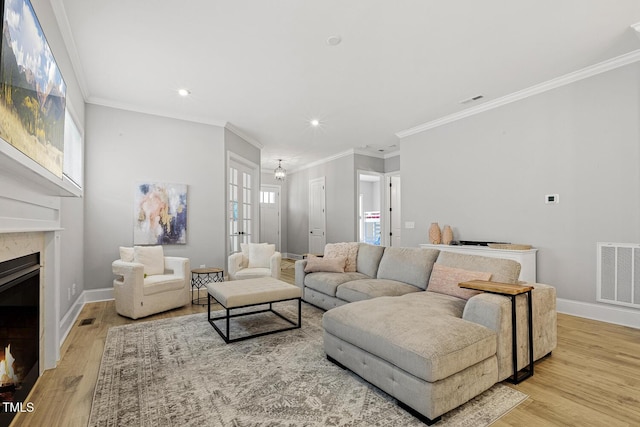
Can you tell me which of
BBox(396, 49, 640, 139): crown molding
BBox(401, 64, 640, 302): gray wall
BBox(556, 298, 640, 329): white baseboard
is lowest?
BBox(556, 298, 640, 329): white baseboard

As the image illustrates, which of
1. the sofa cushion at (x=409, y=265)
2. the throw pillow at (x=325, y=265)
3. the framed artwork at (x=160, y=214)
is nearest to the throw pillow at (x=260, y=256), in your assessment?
the throw pillow at (x=325, y=265)

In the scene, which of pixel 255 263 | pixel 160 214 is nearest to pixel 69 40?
pixel 160 214

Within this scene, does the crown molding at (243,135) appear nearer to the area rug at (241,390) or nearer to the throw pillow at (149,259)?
the throw pillow at (149,259)

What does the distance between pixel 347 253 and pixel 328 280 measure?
2.01ft

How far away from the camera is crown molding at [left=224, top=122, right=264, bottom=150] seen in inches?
209

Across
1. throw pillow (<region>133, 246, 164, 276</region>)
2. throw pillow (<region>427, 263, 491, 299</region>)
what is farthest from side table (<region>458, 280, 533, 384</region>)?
throw pillow (<region>133, 246, 164, 276</region>)

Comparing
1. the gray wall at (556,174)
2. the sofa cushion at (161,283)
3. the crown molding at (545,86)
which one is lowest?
the sofa cushion at (161,283)

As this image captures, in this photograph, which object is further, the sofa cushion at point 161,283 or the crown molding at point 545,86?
the sofa cushion at point 161,283

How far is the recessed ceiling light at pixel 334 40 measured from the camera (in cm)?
281

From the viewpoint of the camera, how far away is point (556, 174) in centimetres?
374

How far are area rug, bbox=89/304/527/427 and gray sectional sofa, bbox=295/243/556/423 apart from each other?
0.10m

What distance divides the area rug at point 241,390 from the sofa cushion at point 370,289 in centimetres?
60

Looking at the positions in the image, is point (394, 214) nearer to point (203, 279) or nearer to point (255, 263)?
point (255, 263)

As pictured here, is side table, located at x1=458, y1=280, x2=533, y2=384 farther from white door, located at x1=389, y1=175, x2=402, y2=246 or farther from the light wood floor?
white door, located at x1=389, y1=175, x2=402, y2=246
